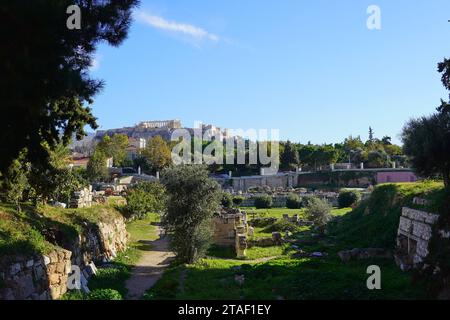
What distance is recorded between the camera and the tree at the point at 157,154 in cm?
9169

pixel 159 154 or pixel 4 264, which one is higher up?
pixel 159 154

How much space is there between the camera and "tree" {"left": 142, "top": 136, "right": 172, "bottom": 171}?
301ft

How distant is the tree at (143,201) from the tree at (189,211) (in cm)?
713

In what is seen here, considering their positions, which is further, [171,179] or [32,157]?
[171,179]

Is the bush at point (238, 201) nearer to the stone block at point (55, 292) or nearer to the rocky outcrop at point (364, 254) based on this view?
the rocky outcrop at point (364, 254)

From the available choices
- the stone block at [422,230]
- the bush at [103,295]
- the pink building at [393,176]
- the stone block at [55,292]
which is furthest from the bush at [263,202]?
the stone block at [55,292]

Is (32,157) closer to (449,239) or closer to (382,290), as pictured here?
(382,290)

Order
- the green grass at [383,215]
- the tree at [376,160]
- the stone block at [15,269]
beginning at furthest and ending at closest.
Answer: the tree at [376,160] → the green grass at [383,215] → the stone block at [15,269]

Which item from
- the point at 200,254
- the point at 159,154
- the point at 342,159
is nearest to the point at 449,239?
the point at 200,254

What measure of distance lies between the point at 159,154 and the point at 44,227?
77.4 m

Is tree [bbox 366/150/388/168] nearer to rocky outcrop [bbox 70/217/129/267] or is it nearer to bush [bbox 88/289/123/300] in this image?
rocky outcrop [bbox 70/217/129/267]

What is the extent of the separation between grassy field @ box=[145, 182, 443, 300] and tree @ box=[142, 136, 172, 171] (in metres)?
64.9

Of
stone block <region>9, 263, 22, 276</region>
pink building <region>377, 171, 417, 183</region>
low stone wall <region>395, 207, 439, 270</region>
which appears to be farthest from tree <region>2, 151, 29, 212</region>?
pink building <region>377, 171, 417, 183</region>
